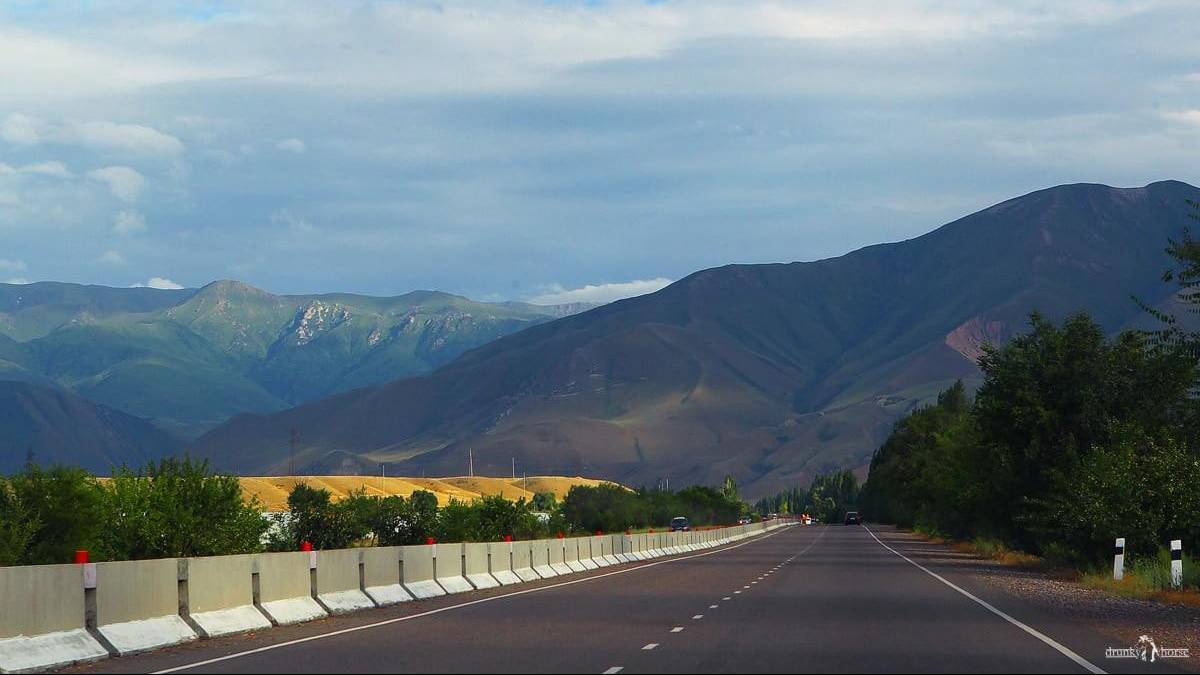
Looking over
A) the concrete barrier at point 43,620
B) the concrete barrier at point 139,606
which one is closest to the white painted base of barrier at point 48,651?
the concrete barrier at point 43,620

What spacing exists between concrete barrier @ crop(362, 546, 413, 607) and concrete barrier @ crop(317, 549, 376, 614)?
0.68 feet

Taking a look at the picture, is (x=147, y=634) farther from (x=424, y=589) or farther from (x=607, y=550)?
(x=607, y=550)

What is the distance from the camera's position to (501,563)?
140 feet

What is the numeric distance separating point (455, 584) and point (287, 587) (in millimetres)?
10284

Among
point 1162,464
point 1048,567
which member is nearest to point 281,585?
point 1162,464

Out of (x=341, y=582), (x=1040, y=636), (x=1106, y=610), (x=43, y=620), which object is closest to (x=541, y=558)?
(x=341, y=582)

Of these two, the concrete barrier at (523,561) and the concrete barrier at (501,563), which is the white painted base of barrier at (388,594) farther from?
the concrete barrier at (523,561)

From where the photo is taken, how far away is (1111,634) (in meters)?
25.0

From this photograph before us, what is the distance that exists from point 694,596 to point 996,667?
16007 millimetres

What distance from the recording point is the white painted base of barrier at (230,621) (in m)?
24.1

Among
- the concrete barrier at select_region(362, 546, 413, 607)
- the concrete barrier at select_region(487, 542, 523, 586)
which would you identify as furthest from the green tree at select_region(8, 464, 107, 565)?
the concrete barrier at select_region(487, 542, 523, 586)

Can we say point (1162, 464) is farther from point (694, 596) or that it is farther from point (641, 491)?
point (641, 491)

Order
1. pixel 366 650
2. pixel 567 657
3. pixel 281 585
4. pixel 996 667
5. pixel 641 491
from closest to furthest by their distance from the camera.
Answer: pixel 996 667 → pixel 567 657 → pixel 366 650 → pixel 281 585 → pixel 641 491

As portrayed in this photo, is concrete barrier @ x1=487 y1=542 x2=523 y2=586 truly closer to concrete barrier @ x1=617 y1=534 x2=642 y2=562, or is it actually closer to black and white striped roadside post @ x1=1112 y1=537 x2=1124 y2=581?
black and white striped roadside post @ x1=1112 y1=537 x2=1124 y2=581
